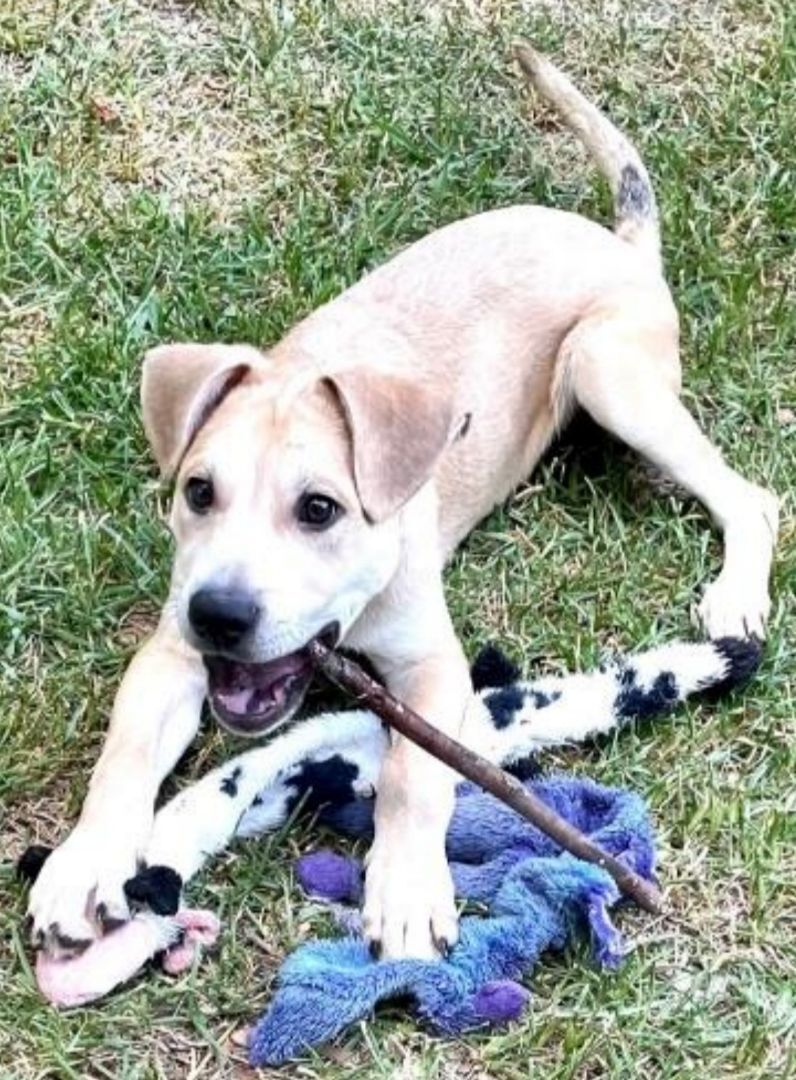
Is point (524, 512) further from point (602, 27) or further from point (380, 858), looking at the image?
point (602, 27)

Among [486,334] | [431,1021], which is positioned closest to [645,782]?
[431,1021]

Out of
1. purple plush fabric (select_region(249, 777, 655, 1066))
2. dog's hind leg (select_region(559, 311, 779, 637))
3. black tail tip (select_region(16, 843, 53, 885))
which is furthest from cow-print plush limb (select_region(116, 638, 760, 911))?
dog's hind leg (select_region(559, 311, 779, 637))

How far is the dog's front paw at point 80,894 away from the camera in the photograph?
430cm

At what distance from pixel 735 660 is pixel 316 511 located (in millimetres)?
1227

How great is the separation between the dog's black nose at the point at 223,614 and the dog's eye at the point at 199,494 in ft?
0.89

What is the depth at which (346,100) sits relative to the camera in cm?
695

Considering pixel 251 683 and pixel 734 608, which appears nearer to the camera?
pixel 251 683

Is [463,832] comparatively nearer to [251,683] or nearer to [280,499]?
[251,683]

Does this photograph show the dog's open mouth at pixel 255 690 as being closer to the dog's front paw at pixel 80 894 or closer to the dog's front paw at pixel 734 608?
the dog's front paw at pixel 80 894

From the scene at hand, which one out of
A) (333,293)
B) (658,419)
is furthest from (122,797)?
(333,293)

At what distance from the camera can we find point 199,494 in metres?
4.45

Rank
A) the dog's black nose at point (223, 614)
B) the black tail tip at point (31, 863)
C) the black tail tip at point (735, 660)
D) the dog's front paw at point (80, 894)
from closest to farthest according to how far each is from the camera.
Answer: the dog's black nose at point (223, 614) < the dog's front paw at point (80, 894) < the black tail tip at point (31, 863) < the black tail tip at point (735, 660)

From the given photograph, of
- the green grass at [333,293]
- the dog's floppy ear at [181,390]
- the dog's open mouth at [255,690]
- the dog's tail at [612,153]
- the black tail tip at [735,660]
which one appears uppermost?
the dog's floppy ear at [181,390]

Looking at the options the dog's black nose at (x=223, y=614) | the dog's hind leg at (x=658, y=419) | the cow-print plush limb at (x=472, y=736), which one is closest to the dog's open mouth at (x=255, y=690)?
the dog's black nose at (x=223, y=614)
